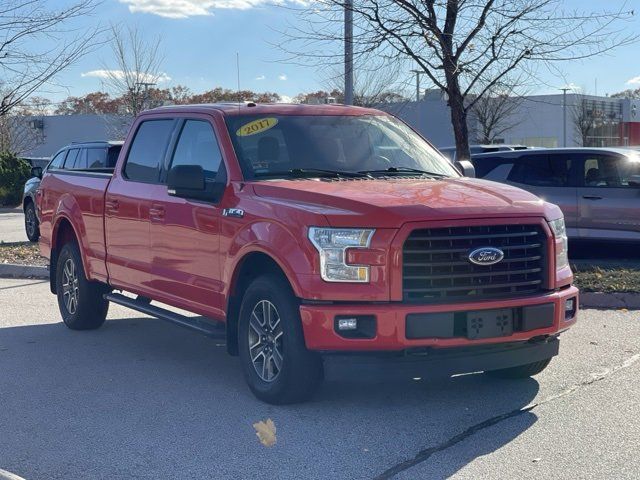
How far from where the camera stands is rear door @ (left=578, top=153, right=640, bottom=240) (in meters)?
12.6

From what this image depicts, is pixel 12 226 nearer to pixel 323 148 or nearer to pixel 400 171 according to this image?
pixel 323 148

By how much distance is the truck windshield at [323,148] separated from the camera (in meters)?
6.89

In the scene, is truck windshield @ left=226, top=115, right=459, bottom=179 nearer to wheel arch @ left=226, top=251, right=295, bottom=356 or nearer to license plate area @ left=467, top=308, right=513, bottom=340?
wheel arch @ left=226, top=251, right=295, bottom=356

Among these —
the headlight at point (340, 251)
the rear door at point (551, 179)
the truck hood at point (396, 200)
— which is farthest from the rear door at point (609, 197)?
the headlight at point (340, 251)

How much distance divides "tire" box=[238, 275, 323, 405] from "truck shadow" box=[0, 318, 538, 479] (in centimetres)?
15

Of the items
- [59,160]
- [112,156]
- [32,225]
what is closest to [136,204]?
[112,156]

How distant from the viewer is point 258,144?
7.00m

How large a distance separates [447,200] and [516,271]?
24.9 inches

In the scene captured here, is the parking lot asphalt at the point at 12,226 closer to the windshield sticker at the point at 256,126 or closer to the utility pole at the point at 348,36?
the utility pole at the point at 348,36

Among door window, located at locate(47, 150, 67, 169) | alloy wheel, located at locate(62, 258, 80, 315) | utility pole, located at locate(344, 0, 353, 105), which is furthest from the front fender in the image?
door window, located at locate(47, 150, 67, 169)

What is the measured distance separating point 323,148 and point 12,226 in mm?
17948

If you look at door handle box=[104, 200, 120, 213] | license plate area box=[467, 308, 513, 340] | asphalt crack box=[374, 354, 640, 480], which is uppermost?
door handle box=[104, 200, 120, 213]

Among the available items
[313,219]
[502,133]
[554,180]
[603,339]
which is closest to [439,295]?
[313,219]

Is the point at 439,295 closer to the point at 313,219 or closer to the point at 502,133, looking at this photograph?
the point at 313,219
